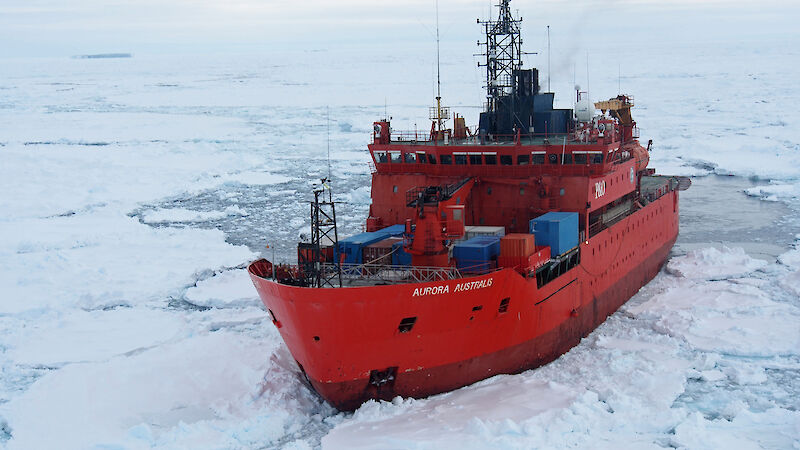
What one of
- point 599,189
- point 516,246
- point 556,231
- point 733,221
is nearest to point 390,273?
point 516,246

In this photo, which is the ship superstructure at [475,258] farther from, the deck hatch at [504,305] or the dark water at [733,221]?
the dark water at [733,221]

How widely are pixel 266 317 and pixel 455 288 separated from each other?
7234 millimetres

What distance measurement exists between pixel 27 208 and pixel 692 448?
92.9ft

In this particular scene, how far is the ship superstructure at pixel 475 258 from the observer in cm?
1386

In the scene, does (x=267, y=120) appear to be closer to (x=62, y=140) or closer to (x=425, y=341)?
(x=62, y=140)

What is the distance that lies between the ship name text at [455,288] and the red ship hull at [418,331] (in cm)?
2

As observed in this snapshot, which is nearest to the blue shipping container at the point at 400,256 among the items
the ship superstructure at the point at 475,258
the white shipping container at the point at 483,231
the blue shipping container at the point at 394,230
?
the ship superstructure at the point at 475,258

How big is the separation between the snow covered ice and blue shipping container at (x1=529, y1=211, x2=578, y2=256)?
8.59 feet

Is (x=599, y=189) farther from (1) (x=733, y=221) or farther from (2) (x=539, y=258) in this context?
(1) (x=733, y=221)

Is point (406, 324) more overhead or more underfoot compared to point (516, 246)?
more underfoot

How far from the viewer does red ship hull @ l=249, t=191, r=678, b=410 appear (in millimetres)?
13453

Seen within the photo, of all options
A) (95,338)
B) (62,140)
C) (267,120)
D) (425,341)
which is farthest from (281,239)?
(267,120)

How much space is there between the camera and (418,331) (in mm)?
14188

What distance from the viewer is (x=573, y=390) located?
49.1 feet
